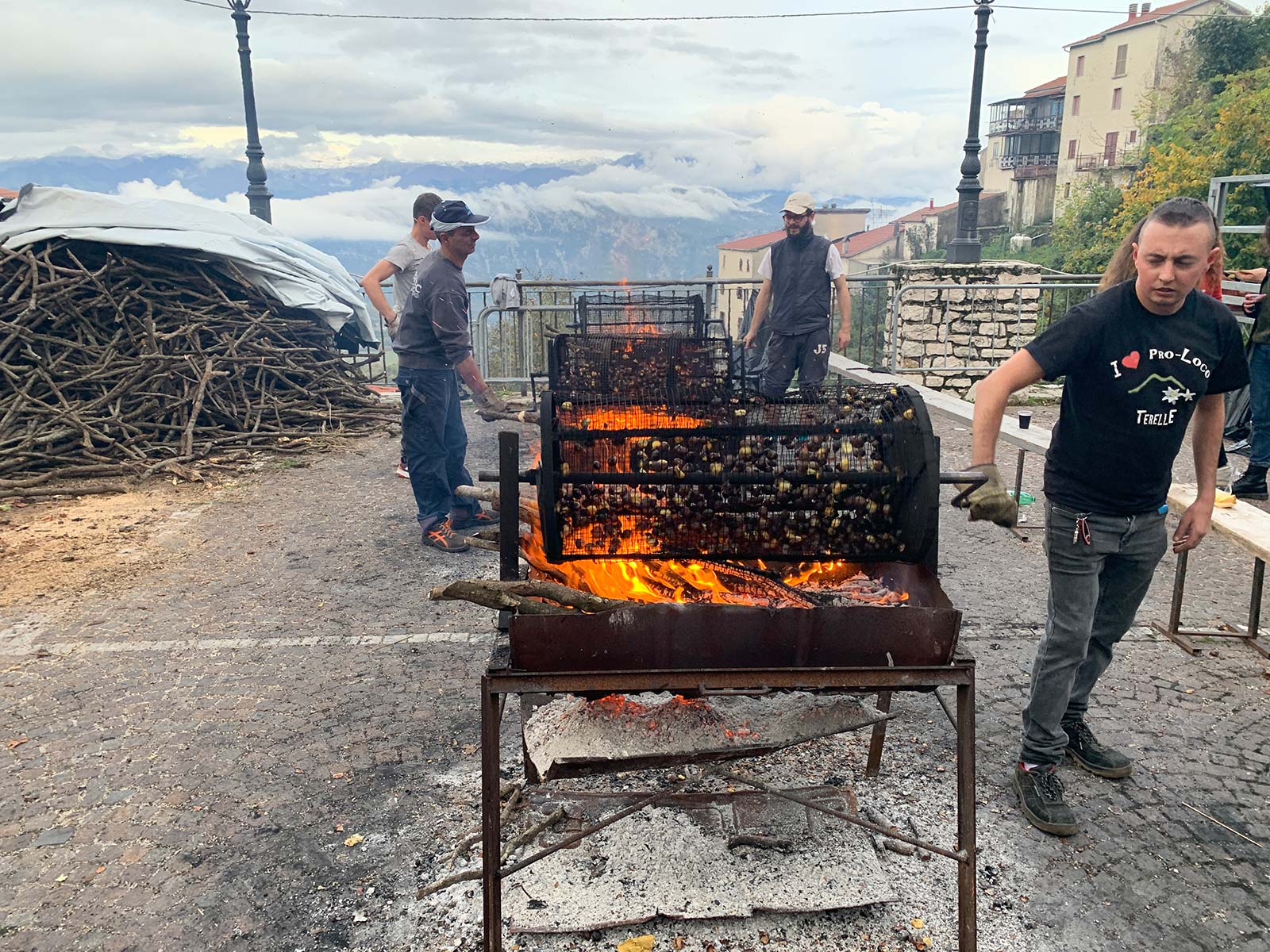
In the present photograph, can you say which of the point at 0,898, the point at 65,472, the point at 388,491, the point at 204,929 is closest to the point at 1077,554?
the point at 204,929

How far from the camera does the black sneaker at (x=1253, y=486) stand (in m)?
7.54

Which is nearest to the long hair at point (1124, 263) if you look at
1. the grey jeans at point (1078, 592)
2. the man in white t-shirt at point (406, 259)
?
the grey jeans at point (1078, 592)

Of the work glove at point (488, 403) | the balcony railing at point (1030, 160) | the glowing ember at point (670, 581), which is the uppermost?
the balcony railing at point (1030, 160)

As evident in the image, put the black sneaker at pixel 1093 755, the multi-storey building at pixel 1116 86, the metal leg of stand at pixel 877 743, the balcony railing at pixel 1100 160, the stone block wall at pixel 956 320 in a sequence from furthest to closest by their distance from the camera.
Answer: the balcony railing at pixel 1100 160, the multi-storey building at pixel 1116 86, the stone block wall at pixel 956 320, the black sneaker at pixel 1093 755, the metal leg of stand at pixel 877 743

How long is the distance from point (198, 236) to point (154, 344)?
5.77ft

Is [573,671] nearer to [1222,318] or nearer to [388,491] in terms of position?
[1222,318]

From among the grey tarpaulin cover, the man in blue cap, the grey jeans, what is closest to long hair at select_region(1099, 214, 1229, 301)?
the grey jeans

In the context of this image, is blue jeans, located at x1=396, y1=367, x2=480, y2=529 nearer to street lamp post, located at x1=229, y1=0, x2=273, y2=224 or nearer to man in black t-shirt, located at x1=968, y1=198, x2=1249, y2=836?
man in black t-shirt, located at x1=968, y1=198, x2=1249, y2=836

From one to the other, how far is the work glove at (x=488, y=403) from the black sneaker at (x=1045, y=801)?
3.02m

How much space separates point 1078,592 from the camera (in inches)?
132

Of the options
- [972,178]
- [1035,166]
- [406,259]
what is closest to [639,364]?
[406,259]

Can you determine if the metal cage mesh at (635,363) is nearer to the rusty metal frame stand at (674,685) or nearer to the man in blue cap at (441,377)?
the man in blue cap at (441,377)

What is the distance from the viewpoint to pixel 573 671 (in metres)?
2.55

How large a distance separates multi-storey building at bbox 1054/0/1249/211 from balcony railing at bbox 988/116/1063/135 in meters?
4.46
